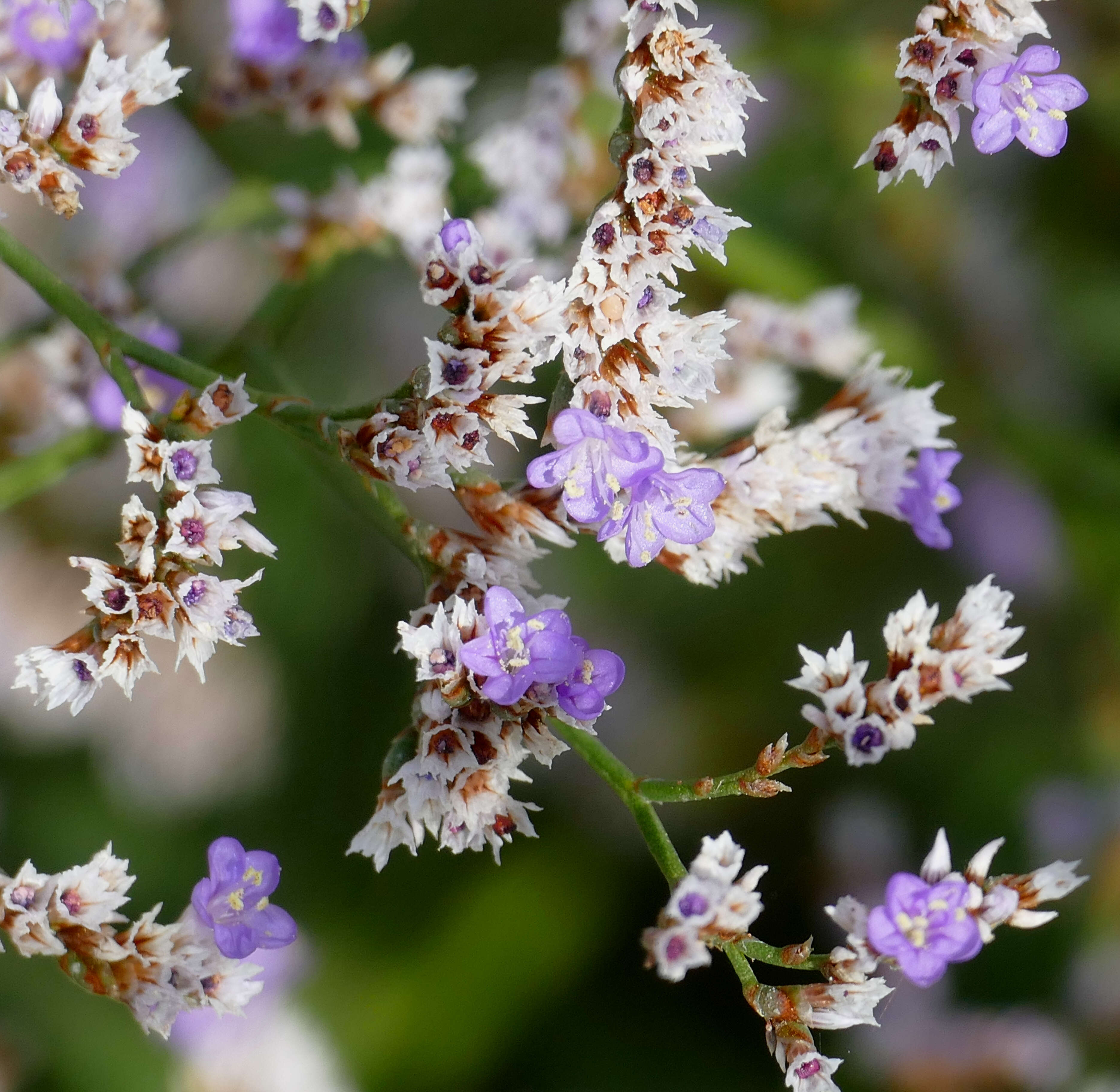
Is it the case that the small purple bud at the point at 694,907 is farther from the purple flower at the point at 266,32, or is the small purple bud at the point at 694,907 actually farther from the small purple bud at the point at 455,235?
the purple flower at the point at 266,32

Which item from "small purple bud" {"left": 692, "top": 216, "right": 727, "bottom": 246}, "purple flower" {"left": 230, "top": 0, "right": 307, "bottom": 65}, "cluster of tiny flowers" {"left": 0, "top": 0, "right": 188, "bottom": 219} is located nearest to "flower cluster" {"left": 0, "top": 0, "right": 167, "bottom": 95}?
"purple flower" {"left": 230, "top": 0, "right": 307, "bottom": 65}

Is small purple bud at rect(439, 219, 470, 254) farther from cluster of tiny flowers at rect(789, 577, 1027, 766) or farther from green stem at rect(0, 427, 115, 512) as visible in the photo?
green stem at rect(0, 427, 115, 512)

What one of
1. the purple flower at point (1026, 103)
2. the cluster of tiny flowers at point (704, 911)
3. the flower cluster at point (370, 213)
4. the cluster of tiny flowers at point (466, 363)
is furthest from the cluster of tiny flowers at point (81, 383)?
the purple flower at point (1026, 103)

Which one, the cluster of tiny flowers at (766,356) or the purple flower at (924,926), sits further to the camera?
the cluster of tiny flowers at (766,356)

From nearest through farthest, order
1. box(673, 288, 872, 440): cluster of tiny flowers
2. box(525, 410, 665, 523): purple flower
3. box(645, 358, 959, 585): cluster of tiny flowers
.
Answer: box(525, 410, 665, 523): purple flower → box(645, 358, 959, 585): cluster of tiny flowers → box(673, 288, 872, 440): cluster of tiny flowers

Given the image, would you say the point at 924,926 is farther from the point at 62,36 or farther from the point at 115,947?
the point at 62,36

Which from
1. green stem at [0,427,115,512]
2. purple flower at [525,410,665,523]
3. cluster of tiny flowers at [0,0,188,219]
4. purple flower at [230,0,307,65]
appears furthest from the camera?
purple flower at [230,0,307,65]
